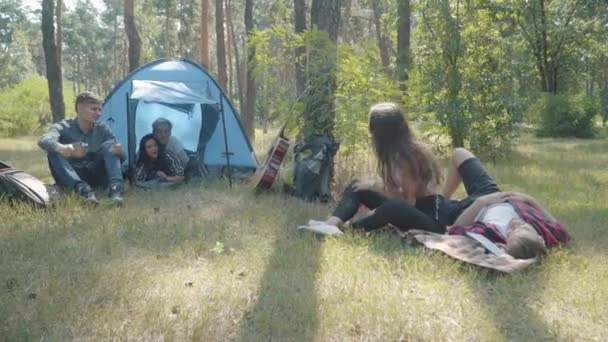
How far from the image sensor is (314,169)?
5.88 m

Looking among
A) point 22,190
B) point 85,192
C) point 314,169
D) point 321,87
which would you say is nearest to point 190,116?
point 321,87

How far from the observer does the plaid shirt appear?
406cm

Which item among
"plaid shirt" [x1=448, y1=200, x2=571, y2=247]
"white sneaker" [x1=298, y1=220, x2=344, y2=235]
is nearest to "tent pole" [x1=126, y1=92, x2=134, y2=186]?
"white sneaker" [x1=298, y1=220, x2=344, y2=235]

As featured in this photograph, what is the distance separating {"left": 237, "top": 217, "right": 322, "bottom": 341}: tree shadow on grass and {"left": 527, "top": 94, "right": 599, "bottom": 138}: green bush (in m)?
16.1

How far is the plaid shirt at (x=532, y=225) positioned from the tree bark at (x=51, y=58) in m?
11.7

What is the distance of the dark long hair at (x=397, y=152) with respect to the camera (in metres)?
4.41

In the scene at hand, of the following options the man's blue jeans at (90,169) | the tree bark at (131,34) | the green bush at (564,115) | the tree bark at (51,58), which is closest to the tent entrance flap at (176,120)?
the man's blue jeans at (90,169)

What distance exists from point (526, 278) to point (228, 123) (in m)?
5.28

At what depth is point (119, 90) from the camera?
7.88m

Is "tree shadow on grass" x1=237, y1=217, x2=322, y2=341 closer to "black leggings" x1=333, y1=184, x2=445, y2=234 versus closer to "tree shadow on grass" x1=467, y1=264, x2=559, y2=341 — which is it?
"black leggings" x1=333, y1=184, x2=445, y2=234

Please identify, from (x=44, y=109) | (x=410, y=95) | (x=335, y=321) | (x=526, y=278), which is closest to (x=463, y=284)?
(x=526, y=278)

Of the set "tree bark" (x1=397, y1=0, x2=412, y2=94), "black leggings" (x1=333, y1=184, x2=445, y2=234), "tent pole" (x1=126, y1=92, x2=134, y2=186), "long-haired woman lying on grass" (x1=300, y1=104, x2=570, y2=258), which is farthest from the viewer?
"tree bark" (x1=397, y1=0, x2=412, y2=94)

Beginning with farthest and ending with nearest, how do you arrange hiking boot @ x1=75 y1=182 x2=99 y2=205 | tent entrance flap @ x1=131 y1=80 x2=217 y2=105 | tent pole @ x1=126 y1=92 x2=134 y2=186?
tent pole @ x1=126 y1=92 x2=134 y2=186 < tent entrance flap @ x1=131 y1=80 x2=217 y2=105 < hiking boot @ x1=75 y1=182 x2=99 y2=205

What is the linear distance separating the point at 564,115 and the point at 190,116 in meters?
14.4
